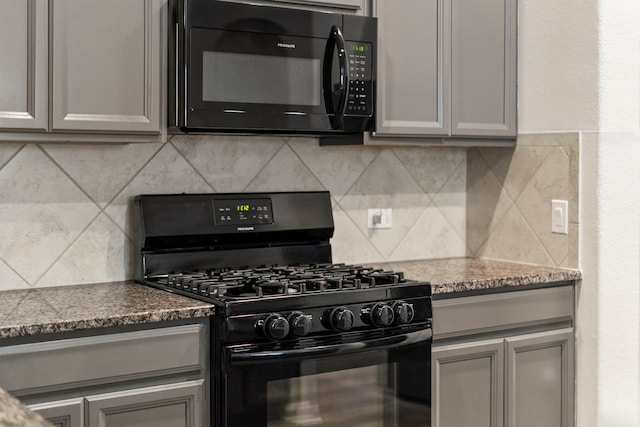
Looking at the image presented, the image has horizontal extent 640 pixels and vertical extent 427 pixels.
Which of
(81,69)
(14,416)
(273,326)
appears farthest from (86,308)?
(14,416)

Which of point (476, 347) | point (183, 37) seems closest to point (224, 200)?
point (183, 37)

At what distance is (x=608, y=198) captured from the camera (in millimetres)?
3006

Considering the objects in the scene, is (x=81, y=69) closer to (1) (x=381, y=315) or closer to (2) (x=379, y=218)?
(1) (x=381, y=315)

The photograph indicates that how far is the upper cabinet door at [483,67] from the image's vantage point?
3115 millimetres

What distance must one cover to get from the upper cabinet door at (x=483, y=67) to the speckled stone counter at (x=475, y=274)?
0.52m

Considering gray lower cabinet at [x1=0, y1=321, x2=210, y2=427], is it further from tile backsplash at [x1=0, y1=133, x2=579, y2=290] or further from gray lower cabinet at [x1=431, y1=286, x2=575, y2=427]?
gray lower cabinet at [x1=431, y1=286, x2=575, y2=427]

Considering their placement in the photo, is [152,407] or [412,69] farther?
[412,69]

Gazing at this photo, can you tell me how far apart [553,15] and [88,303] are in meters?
2.03

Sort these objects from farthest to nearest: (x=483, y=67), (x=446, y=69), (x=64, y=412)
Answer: (x=483, y=67) < (x=446, y=69) < (x=64, y=412)

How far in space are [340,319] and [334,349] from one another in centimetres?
9

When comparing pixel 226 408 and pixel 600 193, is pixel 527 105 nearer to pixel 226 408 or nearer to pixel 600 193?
pixel 600 193

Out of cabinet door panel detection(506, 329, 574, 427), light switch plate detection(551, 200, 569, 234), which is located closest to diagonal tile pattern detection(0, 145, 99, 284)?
cabinet door panel detection(506, 329, 574, 427)

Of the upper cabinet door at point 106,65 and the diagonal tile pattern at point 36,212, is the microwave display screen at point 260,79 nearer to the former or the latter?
A: the upper cabinet door at point 106,65

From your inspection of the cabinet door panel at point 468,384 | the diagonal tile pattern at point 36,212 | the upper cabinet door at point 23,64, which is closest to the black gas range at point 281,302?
the cabinet door panel at point 468,384
